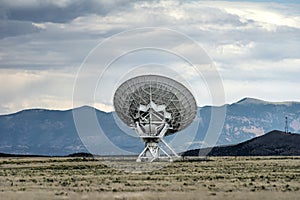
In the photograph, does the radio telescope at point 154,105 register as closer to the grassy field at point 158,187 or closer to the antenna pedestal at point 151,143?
the antenna pedestal at point 151,143

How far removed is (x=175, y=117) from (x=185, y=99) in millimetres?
4423

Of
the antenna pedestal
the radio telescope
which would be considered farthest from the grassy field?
the antenna pedestal

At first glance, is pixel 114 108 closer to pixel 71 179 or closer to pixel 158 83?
pixel 158 83

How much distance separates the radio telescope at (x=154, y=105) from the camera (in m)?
120

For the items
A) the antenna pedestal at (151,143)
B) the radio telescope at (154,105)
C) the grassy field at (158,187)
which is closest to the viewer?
the grassy field at (158,187)

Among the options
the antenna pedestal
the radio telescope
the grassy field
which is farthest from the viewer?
the antenna pedestal

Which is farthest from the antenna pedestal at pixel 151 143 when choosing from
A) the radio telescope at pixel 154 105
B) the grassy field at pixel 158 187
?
the grassy field at pixel 158 187

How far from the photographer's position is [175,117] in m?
124

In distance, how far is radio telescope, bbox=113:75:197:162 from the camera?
120 m

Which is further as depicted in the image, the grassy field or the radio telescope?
the radio telescope

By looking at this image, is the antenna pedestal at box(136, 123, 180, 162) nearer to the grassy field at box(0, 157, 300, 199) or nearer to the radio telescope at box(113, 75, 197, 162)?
the radio telescope at box(113, 75, 197, 162)

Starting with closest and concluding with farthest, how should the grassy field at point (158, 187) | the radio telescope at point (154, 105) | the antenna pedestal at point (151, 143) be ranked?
the grassy field at point (158, 187)
the radio telescope at point (154, 105)
the antenna pedestal at point (151, 143)

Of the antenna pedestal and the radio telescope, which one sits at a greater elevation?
the radio telescope

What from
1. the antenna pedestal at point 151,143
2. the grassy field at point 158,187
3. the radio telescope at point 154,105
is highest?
the radio telescope at point 154,105
